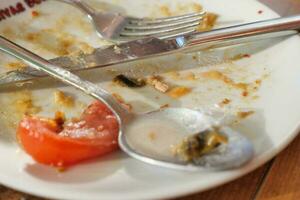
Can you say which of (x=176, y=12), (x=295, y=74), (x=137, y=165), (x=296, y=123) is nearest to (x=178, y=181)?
(x=137, y=165)

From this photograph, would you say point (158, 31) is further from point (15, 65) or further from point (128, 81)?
point (15, 65)

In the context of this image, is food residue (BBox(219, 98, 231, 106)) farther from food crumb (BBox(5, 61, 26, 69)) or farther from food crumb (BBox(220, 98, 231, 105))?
food crumb (BBox(5, 61, 26, 69))

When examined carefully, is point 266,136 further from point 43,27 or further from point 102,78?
point 43,27

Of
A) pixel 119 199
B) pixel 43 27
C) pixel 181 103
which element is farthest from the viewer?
pixel 43 27

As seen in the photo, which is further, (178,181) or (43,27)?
(43,27)

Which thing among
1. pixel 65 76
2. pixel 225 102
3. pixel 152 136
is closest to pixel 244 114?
pixel 225 102

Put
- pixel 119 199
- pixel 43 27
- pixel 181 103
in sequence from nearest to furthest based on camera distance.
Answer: pixel 119 199
pixel 181 103
pixel 43 27
